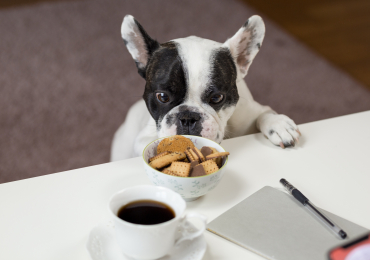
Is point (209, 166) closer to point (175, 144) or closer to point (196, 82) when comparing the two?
point (175, 144)

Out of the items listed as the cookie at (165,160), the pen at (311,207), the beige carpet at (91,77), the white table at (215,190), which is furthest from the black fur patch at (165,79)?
the beige carpet at (91,77)

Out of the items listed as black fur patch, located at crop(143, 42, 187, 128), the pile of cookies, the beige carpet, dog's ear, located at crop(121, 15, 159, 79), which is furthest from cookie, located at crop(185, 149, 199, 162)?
the beige carpet

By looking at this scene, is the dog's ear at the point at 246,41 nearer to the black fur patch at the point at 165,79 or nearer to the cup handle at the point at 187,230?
the black fur patch at the point at 165,79

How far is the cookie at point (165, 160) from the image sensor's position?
0.85 m

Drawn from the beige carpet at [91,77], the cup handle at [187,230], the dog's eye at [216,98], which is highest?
the dog's eye at [216,98]

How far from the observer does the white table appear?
0.75 m

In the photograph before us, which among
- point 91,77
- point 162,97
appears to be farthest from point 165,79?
point 91,77

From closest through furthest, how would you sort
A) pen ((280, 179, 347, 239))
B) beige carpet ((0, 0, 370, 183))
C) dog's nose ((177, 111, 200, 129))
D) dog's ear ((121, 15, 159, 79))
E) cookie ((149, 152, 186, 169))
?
pen ((280, 179, 347, 239)), cookie ((149, 152, 186, 169)), dog's nose ((177, 111, 200, 129)), dog's ear ((121, 15, 159, 79)), beige carpet ((0, 0, 370, 183))

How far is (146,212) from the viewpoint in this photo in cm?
69

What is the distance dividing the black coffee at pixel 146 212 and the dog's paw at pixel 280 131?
1.80 feet

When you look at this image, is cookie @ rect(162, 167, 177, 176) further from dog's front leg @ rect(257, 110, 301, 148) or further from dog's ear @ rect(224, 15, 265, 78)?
dog's ear @ rect(224, 15, 265, 78)

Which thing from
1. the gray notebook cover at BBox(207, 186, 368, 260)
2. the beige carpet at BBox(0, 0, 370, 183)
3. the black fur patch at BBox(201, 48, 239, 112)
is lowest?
the beige carpet at BBox(0, 0, 370, 183)

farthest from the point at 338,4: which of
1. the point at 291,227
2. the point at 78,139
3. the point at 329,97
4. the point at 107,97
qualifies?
the point at 291,227

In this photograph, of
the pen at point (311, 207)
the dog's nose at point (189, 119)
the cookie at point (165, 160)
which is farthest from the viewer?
the dog's nose at point (189, 119)
